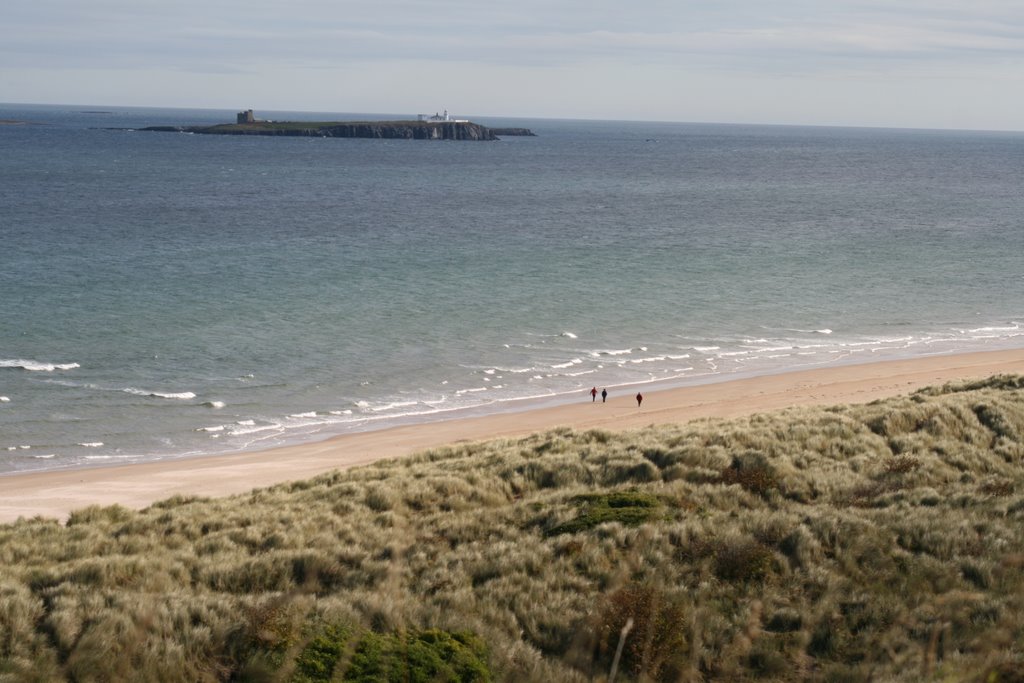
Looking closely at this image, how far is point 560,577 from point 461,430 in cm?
1874

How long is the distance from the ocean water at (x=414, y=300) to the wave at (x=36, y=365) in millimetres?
131

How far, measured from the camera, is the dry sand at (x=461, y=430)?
22.5 m

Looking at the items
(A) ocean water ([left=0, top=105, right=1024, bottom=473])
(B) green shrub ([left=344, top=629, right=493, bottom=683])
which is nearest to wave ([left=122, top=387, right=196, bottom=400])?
(A) ocean water ([left=0, top=105, right=1024, bottom=473])

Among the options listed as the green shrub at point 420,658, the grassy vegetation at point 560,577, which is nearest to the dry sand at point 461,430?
the grassy vegetation at point 560,577

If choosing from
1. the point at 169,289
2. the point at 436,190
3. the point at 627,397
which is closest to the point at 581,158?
the point at 436,190

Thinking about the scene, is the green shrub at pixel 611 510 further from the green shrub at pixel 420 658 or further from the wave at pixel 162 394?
the wave at pixel 162 394

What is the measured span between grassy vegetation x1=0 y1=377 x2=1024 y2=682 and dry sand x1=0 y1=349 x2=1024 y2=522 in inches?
244

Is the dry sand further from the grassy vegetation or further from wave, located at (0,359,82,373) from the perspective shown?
wave, located at (0,359,82,373)

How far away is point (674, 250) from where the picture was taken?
66.9 metres

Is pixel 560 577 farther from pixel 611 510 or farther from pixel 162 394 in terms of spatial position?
pixel 162 394

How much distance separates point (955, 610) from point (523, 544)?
4763mm

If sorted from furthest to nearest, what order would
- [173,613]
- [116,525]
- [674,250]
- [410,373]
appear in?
[674,250] < [410,373] < [116,525] < [173,613]

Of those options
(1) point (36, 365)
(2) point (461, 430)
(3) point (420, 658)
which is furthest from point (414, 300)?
(3) point (420, 658)

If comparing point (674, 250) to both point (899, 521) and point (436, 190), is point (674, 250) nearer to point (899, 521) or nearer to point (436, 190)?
point (436, 190)
